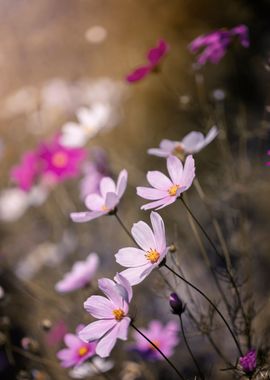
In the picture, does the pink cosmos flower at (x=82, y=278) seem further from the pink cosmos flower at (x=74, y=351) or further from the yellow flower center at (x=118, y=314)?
the yellow flower center at (x=118, y=314)

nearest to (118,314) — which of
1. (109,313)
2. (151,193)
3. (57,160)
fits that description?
(109,313)

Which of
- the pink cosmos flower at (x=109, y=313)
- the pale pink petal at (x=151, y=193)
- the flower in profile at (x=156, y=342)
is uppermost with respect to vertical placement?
the pale pink petal at (x=151, y=193)

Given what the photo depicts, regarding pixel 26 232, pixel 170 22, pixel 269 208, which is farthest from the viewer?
pixel 26 232

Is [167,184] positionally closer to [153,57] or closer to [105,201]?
[105,201]

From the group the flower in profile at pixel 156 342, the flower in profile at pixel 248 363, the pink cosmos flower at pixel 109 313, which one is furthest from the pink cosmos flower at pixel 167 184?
the flower in profile at pixel 156 342

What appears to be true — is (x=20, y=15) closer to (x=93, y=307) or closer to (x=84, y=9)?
(x=84, y=9)

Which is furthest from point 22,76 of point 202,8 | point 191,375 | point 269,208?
point 191,375

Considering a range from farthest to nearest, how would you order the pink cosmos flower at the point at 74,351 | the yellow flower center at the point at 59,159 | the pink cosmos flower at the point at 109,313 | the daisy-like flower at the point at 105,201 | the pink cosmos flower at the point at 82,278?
the yellow flower center at the point at 59,159 < the pink cosmos flower at the point at 82,278 < the pink cosmos flower at the point at 74,351 < the daisy-like flower at the point at 105,201 < the pink cosmos flower at the point at 109,313
